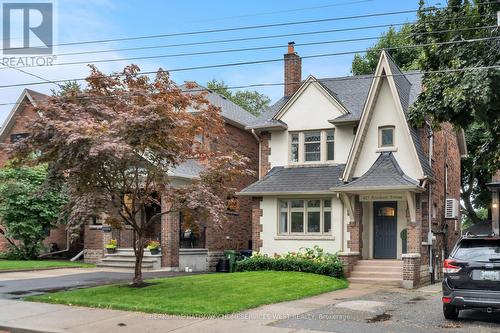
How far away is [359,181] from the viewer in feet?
→ 64.0

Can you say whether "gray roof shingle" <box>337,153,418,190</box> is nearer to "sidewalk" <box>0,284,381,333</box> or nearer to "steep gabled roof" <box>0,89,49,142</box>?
"sidewalk" <box>0,284,381,333</box>

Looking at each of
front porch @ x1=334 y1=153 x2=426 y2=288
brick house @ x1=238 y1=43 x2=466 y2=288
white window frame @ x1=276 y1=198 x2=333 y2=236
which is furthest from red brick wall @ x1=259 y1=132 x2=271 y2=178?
front porch @ x1=334 y1=153 x2=426 y2=288

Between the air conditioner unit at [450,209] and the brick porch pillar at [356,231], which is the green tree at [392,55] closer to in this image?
the air conditioner unit at [450,209]

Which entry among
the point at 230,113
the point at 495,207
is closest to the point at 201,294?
the point at 495,207

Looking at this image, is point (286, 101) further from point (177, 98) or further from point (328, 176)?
point (177, 98)

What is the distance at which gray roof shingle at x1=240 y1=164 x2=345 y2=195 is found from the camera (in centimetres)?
2112

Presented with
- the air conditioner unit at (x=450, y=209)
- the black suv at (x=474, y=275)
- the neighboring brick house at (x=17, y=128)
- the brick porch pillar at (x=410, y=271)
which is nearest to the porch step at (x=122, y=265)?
the neighboring brick house at (x=17, y=128)

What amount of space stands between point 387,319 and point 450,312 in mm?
1217

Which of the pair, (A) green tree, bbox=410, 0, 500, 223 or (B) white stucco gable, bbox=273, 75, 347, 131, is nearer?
(A) green tree, bbox=410, 0, 500, 223

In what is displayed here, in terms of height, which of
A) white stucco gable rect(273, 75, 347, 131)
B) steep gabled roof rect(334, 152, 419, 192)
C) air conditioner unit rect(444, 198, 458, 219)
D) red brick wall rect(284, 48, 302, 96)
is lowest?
air conditioner unit rect(444, 198, 458, 219)

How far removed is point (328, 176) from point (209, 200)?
26.1ft

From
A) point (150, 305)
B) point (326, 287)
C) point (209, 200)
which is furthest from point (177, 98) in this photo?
point (326, 287)

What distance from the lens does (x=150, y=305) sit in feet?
39.2

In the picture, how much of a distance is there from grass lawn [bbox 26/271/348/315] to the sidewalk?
35 centimetres
